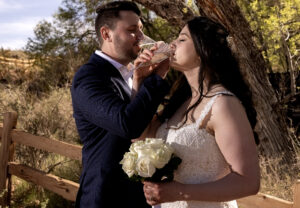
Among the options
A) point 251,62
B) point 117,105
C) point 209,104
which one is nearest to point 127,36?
point 117,105

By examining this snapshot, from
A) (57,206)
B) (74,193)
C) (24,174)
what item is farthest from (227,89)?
(57,206)

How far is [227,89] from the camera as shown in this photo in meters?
→ 1.96

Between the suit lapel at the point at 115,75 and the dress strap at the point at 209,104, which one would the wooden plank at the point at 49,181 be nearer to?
the suit lapel at the point at 115,75

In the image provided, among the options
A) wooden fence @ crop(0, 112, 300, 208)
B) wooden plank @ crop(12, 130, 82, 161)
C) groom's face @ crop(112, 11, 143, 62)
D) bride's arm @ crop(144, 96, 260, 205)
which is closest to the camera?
bride's arm @ crop(144, 96, 260, 205)

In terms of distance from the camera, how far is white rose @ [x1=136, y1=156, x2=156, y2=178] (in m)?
1.76

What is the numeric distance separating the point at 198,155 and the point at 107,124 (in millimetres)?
520

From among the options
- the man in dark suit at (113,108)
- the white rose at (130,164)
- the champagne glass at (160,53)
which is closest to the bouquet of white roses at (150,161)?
the white rose at (130,164)

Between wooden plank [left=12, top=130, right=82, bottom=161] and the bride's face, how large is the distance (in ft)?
8.60

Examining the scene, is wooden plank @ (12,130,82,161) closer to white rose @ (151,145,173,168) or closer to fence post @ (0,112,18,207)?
fence post @ (0,112,18,207)

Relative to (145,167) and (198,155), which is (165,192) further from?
(198,155)

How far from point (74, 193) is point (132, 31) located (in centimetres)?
268

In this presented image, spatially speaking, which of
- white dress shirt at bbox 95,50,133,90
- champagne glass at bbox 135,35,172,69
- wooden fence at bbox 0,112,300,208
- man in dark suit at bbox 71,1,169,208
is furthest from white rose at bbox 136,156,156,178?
wooden fence at bbox 0,112,300,208

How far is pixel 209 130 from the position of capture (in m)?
1.92

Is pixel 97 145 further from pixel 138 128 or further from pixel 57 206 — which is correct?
pixel 57 206
